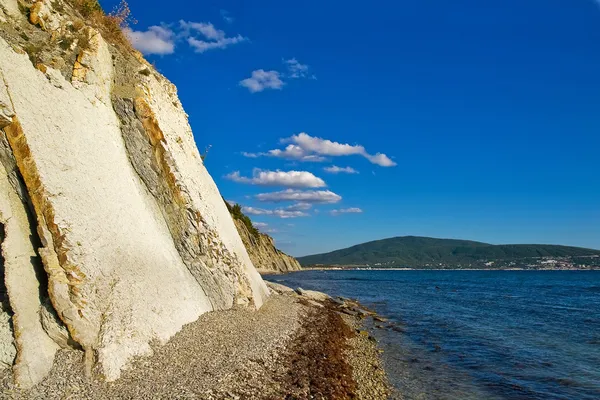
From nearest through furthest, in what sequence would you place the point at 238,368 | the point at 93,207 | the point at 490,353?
1. the point at 238,368
2. the point at 93,207
3. the point at 490,353

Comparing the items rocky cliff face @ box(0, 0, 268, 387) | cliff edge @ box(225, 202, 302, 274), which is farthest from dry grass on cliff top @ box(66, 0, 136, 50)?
cliff edge @ box(225, 202, 302, 274)

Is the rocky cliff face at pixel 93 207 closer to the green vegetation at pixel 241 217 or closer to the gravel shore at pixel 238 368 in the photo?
the gravel shore at pixel 238 368

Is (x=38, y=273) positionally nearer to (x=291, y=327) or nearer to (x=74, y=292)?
(x=74, y=292)

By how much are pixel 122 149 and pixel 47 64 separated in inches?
148

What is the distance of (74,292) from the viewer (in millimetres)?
10508

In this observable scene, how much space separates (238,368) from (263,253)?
90.0 meters

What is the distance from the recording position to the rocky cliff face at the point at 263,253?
88.3m

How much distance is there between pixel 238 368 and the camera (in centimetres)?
1179

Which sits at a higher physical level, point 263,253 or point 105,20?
point 105,20

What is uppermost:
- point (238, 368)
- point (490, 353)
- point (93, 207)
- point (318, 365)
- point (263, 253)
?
point (93, 207)

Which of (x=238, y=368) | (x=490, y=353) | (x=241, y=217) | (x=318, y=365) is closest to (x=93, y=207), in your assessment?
(x=238, y=368)

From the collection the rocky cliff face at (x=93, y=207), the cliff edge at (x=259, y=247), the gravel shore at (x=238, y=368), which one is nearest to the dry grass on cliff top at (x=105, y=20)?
the rocky cliff face at (x=93, y=207)

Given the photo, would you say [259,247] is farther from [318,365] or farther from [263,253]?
[318,365]

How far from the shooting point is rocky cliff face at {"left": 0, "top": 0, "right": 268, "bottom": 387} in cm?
1023
